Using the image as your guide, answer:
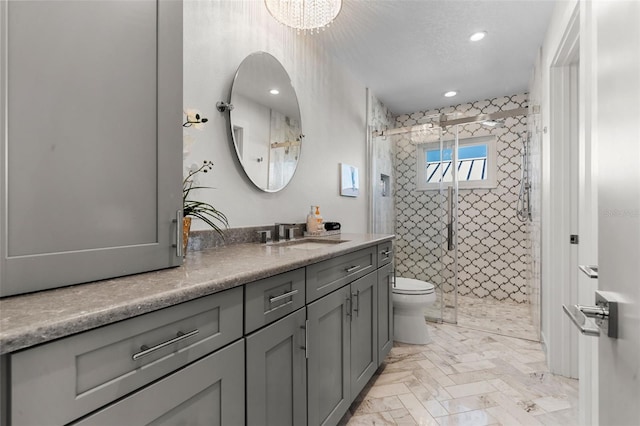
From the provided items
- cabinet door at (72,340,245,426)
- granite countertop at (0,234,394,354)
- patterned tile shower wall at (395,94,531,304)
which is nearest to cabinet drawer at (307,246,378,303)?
granite countertop at (0,234,394,354)

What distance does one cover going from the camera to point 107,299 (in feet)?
2.15

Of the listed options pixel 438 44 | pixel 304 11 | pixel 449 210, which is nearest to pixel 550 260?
pixel 449 210

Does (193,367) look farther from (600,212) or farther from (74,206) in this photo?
(600,212)

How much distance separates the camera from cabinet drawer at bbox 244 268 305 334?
3.15ft

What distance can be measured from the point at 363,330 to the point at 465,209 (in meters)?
2.80

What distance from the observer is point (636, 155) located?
1.64 feet

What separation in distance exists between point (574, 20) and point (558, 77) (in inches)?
23.5

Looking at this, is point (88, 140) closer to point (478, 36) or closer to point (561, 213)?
point (561, 213)

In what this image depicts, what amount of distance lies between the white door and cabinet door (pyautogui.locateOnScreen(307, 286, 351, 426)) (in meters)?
0.90

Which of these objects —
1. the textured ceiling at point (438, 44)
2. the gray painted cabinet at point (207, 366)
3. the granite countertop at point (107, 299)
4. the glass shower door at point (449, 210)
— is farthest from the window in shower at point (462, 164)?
the granite countertop at point (107, 299)

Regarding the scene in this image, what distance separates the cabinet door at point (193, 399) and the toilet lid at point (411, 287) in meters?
1.89

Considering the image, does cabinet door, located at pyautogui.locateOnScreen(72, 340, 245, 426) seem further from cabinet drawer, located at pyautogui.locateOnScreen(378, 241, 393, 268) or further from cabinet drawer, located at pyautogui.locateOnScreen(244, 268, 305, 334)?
cabinet drawer, located at pyautogui.locateOnScreen(378, 241, 393, 268)

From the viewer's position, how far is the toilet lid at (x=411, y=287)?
2.56 m

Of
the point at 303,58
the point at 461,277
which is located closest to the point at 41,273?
the point at 303,58
